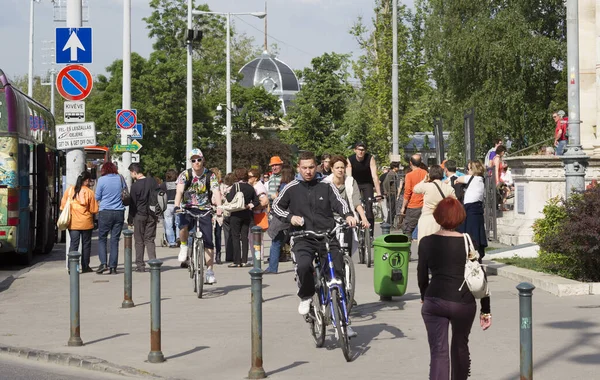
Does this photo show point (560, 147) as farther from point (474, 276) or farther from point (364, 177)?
point (474, 276)

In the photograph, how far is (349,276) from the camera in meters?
11.5

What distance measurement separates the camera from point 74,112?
17.5 m

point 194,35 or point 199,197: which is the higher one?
point 194,35

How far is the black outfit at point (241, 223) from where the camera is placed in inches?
747

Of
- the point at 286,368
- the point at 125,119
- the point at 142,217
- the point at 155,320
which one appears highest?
the point at 125,119

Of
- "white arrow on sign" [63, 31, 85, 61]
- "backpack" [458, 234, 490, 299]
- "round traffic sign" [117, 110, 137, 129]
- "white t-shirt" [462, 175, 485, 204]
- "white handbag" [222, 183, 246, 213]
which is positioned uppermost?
"white arrow on sign" [63, 31, 85, 61]

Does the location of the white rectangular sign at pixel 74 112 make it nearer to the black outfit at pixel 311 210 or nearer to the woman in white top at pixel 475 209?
the woman in white top at pixel 475 209

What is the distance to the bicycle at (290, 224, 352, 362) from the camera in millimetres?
9289

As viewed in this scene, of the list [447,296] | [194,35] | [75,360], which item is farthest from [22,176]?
[194,35]

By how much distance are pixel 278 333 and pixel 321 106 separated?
69395mm

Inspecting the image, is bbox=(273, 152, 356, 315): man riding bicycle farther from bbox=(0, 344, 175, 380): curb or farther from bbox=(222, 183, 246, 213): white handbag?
bbox=(222, 183, 246, 213): white handbag

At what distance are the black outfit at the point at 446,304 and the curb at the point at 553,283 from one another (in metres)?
6.83

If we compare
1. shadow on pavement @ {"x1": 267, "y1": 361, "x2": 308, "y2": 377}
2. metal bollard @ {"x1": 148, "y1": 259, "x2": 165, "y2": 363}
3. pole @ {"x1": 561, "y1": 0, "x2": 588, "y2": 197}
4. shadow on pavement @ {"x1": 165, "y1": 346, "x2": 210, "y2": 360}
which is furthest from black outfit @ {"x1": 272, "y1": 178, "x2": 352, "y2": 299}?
pole @ {"x1": 561, "y1": 0, "x2": 588, "y2": 197}

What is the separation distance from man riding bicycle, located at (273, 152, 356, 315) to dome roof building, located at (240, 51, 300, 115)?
108988 mm
